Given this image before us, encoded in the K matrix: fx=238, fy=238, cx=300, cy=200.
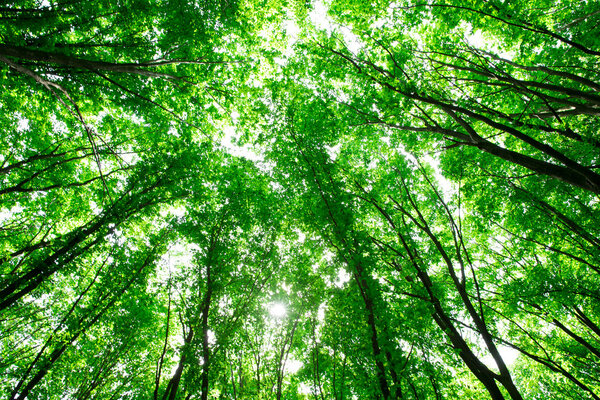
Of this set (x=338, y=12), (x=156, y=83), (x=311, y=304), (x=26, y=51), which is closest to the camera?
(x=26, y=51)

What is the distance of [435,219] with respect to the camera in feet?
32.1

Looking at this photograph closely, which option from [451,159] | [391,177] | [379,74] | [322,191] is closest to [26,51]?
[322,191]

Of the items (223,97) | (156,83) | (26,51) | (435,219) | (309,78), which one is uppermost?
(309,78)

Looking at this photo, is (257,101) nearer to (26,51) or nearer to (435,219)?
(26,51)

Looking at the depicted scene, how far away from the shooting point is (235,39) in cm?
899

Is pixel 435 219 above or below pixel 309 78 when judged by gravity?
below

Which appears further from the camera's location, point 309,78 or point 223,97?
point 309,78

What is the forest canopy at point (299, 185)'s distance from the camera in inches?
198

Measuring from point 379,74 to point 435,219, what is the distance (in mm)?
6132

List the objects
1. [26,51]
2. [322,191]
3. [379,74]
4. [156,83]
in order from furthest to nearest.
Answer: [156,83] < [379,74] < [322,191] < [26,51]

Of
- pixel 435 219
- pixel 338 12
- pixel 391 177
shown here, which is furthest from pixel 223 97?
pixel 435 219

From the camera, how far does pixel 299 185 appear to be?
20.4 ft

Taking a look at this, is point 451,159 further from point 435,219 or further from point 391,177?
point 435,219

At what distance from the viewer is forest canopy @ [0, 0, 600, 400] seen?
16.5 feet
